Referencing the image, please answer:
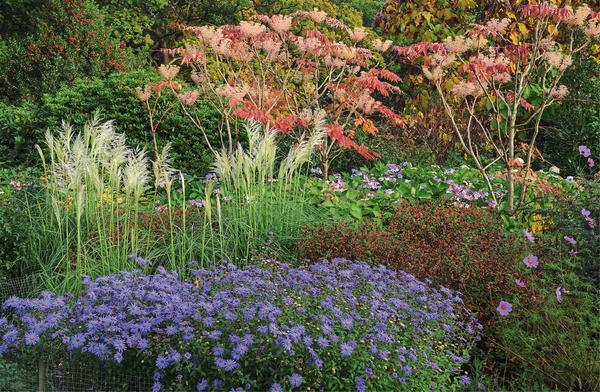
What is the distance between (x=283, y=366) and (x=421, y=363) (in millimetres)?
759

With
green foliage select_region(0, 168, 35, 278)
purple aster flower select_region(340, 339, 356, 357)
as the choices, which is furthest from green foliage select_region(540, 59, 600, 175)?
purple aster flower select_region(340, 339, 356, 357)

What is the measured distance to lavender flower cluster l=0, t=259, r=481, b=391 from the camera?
3.31 meters

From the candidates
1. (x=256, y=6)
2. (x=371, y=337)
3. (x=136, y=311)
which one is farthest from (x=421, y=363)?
(x=256, y=6)

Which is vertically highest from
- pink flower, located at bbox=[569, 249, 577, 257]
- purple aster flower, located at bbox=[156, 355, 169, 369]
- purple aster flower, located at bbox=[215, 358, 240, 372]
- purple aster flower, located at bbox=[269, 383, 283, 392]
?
purple aster flower, located at bbox=[215, 358, 240, 372]

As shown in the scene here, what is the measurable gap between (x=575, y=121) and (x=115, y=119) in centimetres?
560

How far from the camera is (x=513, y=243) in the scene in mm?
5285

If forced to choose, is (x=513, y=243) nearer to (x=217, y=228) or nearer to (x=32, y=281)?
(x=217, y=228)

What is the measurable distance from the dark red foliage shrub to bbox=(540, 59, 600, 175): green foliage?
177 inches

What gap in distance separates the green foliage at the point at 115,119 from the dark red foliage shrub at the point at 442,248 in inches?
131

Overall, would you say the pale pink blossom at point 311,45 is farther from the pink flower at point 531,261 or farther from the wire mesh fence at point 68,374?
the wire mesh fence at point 68,374

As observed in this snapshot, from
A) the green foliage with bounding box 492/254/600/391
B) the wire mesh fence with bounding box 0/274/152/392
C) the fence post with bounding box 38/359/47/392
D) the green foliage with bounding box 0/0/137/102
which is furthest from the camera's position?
the green foliage with bounding box 0/0/137/102

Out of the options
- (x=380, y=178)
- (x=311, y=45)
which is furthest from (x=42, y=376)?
(x=311, y=45)

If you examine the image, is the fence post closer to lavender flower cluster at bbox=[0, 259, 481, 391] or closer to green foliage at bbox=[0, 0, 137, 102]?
lavender flower cluster at bbox=[0, 259, 481, 391]

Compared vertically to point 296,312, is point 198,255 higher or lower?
lower
